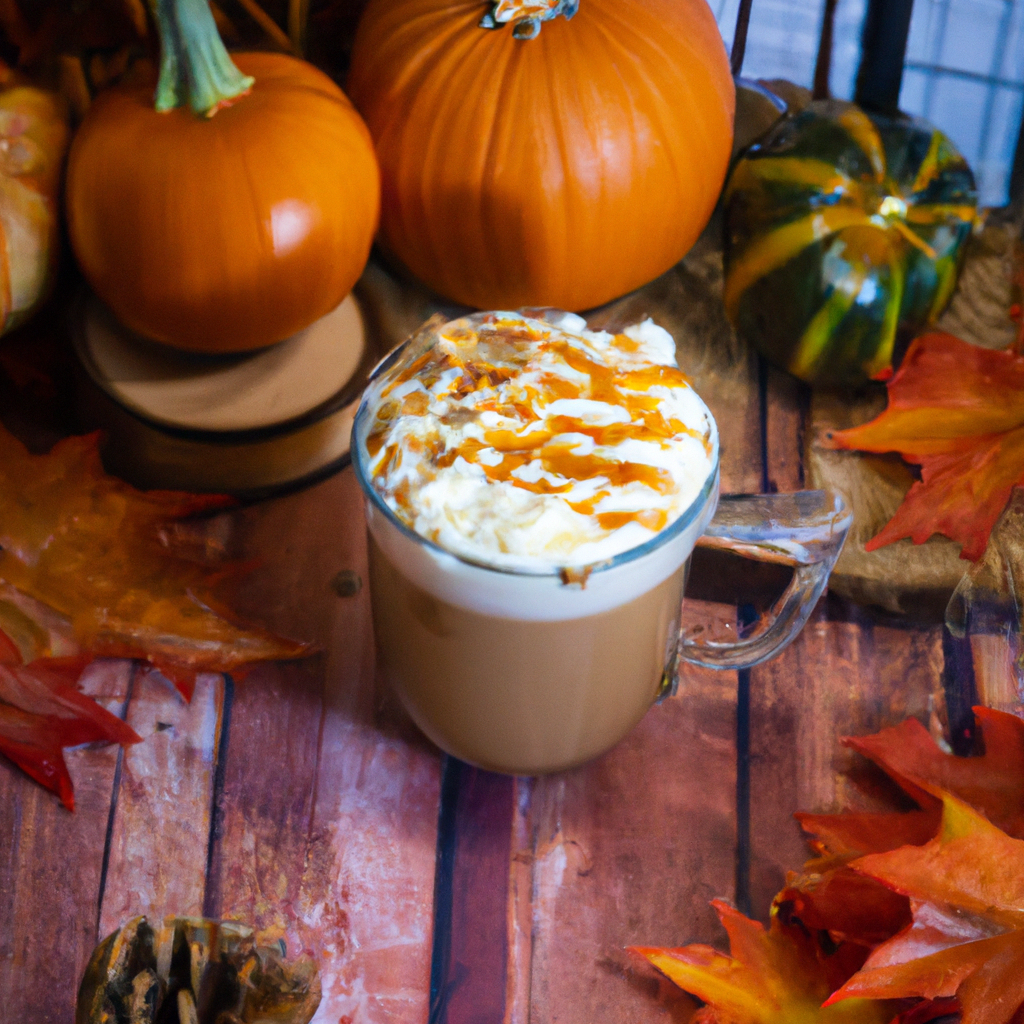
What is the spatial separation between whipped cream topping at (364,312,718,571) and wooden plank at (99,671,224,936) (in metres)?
0.30

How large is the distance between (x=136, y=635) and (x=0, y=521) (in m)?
0.14

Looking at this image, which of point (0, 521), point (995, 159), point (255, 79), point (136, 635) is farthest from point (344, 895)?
point (995, 159)

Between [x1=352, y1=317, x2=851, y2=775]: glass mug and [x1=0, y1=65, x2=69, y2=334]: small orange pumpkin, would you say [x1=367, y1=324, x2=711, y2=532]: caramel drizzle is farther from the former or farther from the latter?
[x1=0, y1=65, x2=69, y2=334]: small orange pumpkin

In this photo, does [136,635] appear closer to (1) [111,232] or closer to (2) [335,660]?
(2) [335,660]

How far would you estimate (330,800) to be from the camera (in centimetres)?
75

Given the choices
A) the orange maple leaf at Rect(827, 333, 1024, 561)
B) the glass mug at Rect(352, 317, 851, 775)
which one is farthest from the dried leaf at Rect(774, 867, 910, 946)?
the orange maple leaf at Rect(827, 333, 1024, 561)

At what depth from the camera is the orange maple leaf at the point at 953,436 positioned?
815 mm

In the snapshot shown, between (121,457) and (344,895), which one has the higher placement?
(121,457)

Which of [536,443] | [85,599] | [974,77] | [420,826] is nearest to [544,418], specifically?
[536,443]

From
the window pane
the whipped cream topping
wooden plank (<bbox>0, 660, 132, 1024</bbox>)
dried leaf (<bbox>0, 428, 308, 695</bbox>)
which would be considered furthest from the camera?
the window pane

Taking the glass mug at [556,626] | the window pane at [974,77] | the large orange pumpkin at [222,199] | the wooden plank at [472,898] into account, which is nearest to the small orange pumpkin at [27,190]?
the large orange pumpkin at [222,199]

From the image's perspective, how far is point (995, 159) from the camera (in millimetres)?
1089

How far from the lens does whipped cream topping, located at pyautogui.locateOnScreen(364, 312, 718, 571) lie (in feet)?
1.83

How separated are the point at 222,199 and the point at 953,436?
1.99ft
